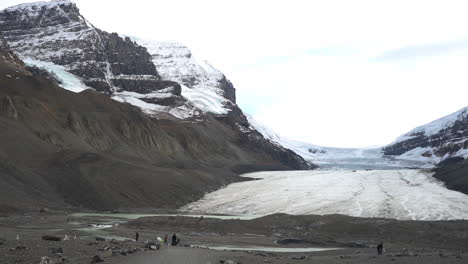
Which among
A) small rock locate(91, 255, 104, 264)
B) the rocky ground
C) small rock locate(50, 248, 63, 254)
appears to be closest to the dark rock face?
the rocky ground

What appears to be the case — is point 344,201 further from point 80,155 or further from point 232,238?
point 80,155

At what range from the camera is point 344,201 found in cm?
9469

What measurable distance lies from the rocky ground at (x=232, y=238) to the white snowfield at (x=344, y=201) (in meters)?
13.2

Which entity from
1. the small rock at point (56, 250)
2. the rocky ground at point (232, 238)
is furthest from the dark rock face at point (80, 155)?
the small rock at point (56, 250)

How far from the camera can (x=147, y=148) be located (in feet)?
501

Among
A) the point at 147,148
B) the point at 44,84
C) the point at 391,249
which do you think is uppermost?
the point at 44,84

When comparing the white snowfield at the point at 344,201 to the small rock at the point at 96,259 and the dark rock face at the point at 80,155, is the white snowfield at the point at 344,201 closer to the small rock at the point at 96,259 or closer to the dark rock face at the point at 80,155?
the dark rock face at the point at 80,155

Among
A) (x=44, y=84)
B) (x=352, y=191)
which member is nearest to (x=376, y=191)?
(x=352, y=191)

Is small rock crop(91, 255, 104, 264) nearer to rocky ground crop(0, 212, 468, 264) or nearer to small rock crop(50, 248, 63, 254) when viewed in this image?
rocky ground crop(0, 212, 468, 264)

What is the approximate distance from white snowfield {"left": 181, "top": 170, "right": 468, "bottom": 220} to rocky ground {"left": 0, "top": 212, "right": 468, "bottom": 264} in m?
13.2

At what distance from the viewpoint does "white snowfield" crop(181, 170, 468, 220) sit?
3191 inches

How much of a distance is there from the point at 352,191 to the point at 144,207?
4120 centimetres

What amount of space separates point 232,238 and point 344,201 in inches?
1581

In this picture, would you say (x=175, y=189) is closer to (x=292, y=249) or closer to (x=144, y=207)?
(x=144, y=207)
